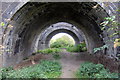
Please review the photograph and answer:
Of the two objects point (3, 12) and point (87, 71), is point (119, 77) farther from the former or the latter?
point (3, 12)

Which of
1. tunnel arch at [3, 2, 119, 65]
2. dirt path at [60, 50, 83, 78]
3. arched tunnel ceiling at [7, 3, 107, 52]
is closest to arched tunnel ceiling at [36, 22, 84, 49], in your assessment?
dirt path at [60, 50, 83, 78]

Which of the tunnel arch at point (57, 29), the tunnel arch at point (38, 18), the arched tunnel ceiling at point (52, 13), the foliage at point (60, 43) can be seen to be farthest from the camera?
the foliage at point (60, 43)

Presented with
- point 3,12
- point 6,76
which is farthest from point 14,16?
point 6,76

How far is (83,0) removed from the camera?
608 cm

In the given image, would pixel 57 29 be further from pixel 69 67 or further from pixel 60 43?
pixel 69 67

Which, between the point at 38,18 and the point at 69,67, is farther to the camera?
the point at 38,18

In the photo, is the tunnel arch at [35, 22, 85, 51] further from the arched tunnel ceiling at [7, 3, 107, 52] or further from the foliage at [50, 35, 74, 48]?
the arched tunnel ceiling at [7, 3, 107, 52]

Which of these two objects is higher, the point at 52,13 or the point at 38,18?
the point at 52,13

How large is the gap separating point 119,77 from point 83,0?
11.5 ft

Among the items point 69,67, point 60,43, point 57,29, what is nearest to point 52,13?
point 69,67

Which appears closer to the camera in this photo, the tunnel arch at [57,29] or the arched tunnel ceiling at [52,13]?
the arched tunnel ceiling at [52,13]

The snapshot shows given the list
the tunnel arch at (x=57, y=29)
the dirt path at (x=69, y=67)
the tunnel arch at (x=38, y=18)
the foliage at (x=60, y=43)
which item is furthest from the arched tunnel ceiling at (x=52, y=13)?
the foliage at (x=60, y=43)

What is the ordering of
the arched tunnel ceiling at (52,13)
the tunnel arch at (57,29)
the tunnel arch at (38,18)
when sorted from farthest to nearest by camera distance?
the tunnel arch at (57,29) < the arched tunnel ceiling at (52,13) < the tunnel arch at (38,18)

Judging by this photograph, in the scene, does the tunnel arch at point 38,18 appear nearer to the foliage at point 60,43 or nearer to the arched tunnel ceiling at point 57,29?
the arched tunnel ceiling at point 57,29
